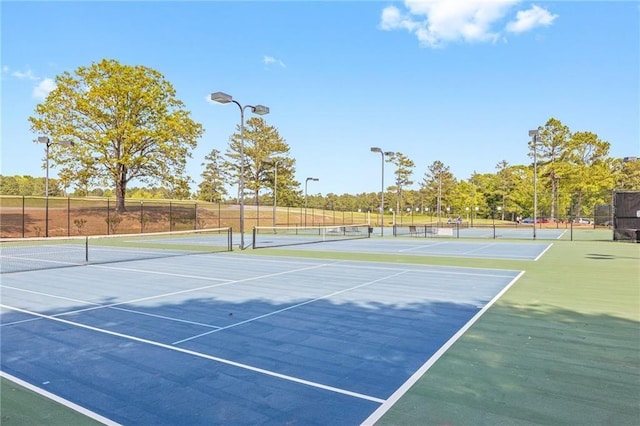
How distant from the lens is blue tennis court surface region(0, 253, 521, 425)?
348 centimetres

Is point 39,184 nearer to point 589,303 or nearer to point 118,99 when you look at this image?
point 118,99

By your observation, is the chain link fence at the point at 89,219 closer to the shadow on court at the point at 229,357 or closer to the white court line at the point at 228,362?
the white court line at the point at 228,362

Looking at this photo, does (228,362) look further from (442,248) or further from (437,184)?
(437,184)

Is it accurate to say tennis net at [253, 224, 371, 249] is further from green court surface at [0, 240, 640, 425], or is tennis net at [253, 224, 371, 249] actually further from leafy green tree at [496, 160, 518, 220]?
leafy green tree at [496, 160, 518, 220]

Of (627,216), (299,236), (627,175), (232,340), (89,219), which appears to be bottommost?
(299,236)

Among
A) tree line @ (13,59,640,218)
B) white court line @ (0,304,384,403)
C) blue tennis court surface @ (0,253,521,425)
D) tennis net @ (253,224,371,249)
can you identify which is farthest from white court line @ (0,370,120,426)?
tree line @ (13,59,640,218)

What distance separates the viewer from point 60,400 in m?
3.50

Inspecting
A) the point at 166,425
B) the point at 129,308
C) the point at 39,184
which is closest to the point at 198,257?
the point at 129,308

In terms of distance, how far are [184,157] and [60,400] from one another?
117 ft

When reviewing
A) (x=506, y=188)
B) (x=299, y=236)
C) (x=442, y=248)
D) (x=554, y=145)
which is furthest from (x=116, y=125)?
(x=506, y=188)

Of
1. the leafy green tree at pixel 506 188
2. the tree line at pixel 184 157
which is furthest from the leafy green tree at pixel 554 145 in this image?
the leafy green tree at pixel 506 188

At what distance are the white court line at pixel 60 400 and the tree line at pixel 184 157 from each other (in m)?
24.9

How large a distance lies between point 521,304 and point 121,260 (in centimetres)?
1219

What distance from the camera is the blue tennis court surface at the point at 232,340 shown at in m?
3.48
